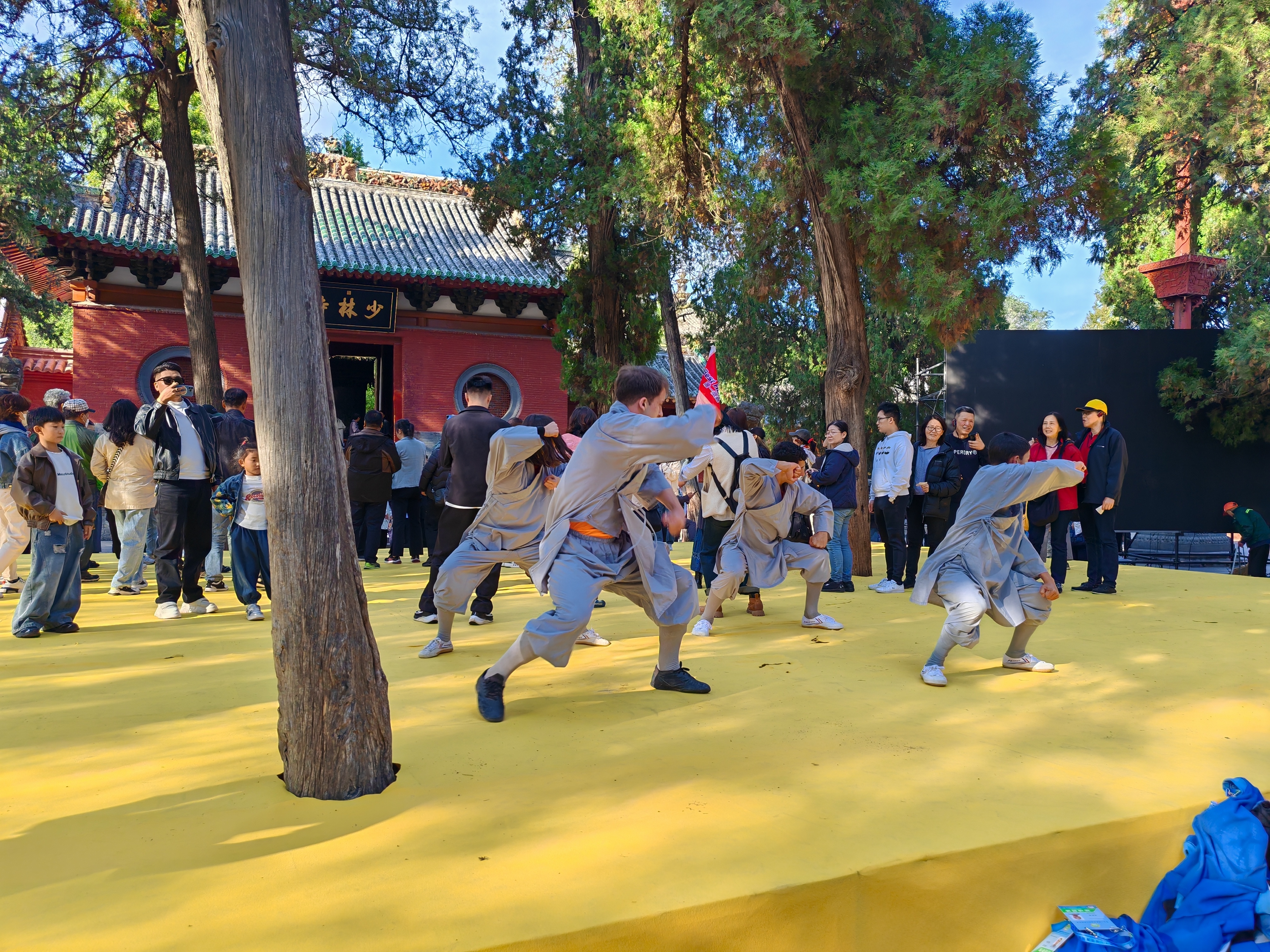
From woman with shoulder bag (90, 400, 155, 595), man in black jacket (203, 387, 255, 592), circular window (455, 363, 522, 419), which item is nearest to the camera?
woman with shoulder bag (90, 400, 155, 595)

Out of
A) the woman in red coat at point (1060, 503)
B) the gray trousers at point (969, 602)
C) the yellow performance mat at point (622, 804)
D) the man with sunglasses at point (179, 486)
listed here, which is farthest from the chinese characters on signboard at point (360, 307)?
the gray trousers at point (969, 602)

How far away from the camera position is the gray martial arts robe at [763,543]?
572 cm

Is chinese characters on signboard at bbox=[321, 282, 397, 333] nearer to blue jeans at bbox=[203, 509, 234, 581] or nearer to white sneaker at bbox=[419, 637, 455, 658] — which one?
blue jeans at bbox=[203, 509, 234, 581]

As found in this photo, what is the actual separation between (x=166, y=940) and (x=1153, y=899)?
3.00 meters

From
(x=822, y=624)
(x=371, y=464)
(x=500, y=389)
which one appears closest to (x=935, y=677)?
(x=822, y=624)

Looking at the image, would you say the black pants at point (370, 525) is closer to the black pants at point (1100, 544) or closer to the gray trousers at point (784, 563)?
the gray trousers at point (784, 563)

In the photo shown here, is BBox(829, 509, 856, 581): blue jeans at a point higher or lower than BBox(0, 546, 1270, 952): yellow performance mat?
higher

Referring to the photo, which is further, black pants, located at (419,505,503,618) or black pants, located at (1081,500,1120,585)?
black pants, located at (1081,500,1120,585)

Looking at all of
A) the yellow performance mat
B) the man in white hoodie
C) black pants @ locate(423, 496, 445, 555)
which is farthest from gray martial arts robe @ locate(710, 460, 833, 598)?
black pants @ locate(423, 496, 445, 555)

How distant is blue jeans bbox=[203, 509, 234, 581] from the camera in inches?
297

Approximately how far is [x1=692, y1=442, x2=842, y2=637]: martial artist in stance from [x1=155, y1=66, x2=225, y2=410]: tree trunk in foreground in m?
6.52

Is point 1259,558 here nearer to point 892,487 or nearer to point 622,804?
point 892,487

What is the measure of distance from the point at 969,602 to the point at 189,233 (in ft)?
29.8

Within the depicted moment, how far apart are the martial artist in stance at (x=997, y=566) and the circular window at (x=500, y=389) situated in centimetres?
1197
